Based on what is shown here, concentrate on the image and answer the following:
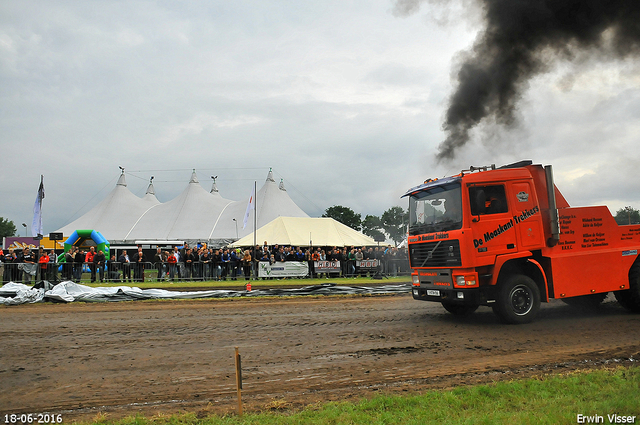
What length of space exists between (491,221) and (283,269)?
15769 millimetres

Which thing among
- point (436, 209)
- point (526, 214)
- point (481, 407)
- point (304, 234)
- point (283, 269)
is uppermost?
point (304, 234)

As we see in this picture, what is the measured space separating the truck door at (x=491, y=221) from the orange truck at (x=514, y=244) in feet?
0.07

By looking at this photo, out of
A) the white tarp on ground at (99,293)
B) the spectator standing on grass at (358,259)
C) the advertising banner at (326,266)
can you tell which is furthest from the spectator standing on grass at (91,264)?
the spectator standing on grass at (358,259)

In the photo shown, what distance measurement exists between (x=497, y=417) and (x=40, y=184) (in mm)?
27964

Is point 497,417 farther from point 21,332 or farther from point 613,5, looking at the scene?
point 613,5

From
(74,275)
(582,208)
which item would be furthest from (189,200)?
(582,208)

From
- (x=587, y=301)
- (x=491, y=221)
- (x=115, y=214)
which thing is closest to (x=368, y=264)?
(x=587, y=301)

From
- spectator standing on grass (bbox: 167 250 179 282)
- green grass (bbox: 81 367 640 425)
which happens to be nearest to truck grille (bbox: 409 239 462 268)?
green grass (bbox: 81 367 640 425)

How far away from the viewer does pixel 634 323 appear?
9484mm

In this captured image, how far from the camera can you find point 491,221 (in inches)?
368

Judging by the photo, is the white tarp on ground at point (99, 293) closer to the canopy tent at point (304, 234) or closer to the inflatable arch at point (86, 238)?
the canopy tent at point (304, 234)

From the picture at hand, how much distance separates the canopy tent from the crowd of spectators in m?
5.50

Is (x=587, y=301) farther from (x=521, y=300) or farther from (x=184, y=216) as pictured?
(x=184, y=216)

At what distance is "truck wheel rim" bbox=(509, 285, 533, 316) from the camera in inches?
369
